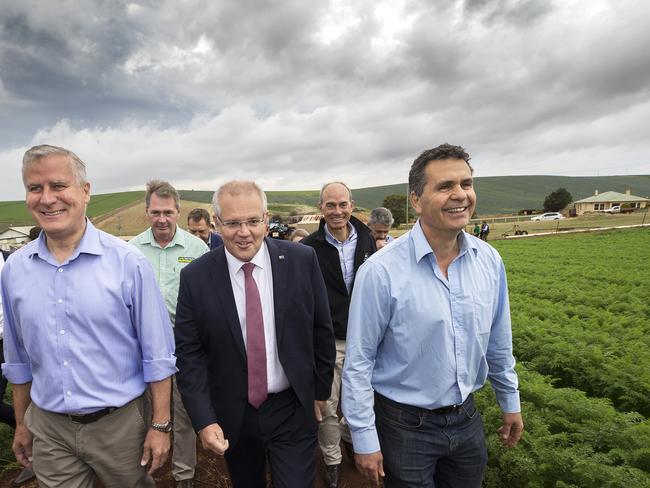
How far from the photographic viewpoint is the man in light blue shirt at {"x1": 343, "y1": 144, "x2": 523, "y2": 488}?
206 cm

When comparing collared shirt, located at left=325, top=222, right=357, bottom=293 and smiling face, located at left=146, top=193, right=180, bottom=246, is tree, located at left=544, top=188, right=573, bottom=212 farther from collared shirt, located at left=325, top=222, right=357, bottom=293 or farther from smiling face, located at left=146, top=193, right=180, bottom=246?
smiling face, located at left=146, top=193, right=180, bottom=246

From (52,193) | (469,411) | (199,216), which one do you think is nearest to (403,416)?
(469,411)

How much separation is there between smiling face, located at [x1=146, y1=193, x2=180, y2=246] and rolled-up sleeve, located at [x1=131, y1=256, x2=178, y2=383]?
1.62m

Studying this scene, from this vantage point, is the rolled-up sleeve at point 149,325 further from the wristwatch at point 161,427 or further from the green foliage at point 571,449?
the green foliage at point 571,449

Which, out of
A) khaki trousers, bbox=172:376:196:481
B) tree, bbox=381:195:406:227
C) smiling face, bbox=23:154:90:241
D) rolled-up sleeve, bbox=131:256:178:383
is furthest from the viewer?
tree, bbox=381:195:406:227

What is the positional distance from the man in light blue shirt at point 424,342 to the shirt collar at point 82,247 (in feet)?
5.10

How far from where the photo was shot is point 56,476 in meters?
2.19

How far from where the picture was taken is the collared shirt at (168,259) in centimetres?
384

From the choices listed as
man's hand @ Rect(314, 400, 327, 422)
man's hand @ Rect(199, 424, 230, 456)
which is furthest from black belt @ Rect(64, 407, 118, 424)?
man's hand @ Rect(314, 400, 327, 422)

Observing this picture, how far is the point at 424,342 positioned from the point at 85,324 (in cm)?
192

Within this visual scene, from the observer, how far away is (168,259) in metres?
3.89

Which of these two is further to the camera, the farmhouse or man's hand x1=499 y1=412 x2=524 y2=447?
the farmhouse

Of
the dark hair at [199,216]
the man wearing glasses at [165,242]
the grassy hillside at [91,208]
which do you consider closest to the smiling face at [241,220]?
the man wearing glasses at [165,242]

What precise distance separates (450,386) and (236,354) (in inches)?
51.0
